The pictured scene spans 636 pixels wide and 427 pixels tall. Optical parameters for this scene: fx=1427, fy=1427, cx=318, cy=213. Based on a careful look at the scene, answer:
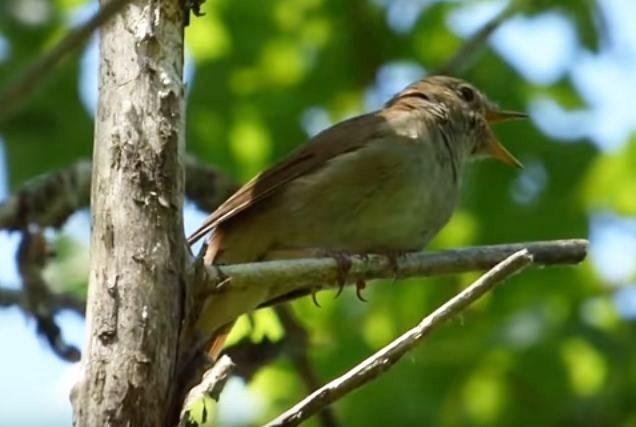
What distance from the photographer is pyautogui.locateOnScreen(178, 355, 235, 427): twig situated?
303 centimetres

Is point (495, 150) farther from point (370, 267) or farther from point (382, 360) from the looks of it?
point (382, 360)

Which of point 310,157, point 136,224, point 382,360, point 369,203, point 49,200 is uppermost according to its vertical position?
point 310,157

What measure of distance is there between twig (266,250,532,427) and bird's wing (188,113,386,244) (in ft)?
6.68

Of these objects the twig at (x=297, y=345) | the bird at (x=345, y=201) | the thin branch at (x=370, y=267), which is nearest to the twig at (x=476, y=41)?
the bird at (x=345, y=201)

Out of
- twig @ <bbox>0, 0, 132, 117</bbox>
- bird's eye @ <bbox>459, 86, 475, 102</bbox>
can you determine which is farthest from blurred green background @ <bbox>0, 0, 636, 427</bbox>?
twig @ <bbox>0, 0, 132, 117</bbox>

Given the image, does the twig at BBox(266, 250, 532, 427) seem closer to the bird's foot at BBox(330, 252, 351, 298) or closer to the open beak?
the bird's foot at BBox(330, 252, 351, 298)

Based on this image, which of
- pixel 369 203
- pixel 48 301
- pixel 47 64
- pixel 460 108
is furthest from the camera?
pixel 460 108

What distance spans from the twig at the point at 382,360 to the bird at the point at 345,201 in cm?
176

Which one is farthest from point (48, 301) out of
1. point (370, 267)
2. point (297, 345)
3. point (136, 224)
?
point (136, 224)

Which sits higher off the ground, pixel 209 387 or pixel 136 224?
pixel 136 224

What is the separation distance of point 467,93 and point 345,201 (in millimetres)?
1571

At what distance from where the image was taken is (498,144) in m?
6.65

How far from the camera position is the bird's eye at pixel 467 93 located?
6689 mm

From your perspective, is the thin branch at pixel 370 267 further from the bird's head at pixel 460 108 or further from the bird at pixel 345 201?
the bird's head at pixel 460 108
